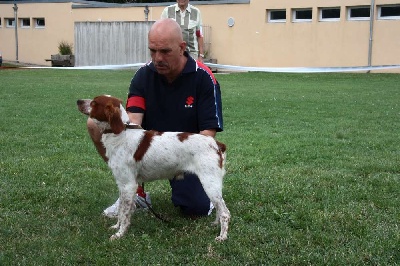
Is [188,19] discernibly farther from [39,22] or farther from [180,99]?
[39,22]

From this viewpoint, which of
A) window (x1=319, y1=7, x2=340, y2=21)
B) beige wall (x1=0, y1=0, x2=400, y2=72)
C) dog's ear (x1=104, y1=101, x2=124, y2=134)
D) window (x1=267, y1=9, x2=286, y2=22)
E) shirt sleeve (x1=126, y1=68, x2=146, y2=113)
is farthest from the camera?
window (x1=267, y1=9, x2=286, y2=22)

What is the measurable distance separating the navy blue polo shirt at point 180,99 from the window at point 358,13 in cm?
1995

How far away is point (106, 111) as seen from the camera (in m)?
3.82

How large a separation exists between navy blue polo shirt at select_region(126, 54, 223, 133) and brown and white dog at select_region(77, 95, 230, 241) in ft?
1.53

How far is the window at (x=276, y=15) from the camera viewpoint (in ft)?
82.0

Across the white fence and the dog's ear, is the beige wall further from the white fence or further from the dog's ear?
the dog's ear

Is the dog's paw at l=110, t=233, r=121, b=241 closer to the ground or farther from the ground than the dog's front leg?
closer to the ground

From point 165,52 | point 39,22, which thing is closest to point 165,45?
point 165,52

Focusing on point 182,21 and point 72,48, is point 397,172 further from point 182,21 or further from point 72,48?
point 72,48

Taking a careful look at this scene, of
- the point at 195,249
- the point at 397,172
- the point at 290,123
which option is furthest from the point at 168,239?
the point at 290,123

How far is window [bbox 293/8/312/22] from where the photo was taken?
79.8 ft

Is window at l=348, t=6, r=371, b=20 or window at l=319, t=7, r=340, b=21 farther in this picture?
window at l=319, t=7, r=340, b=21

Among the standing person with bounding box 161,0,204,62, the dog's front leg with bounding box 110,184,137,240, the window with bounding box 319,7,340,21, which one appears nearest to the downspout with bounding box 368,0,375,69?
the window with bounding box 319,7,340,21

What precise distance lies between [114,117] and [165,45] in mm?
627
